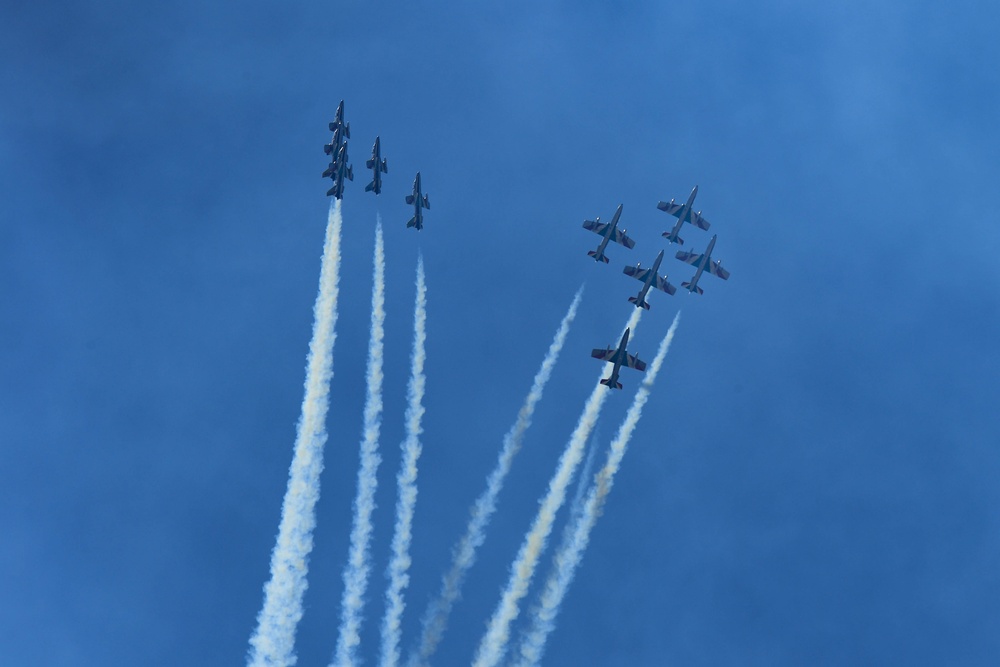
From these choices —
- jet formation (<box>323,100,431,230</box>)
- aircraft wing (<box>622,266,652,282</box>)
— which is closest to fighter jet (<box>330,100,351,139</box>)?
jet formation (<box>323,100,431,230</box>)

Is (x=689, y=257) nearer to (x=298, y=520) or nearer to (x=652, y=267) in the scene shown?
(x=652, y=267)

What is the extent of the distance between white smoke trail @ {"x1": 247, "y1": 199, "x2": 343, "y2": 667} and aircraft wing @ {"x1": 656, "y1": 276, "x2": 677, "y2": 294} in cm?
3396

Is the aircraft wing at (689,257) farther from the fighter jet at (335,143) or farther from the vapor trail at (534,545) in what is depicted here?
the fighter jet at (335,143)

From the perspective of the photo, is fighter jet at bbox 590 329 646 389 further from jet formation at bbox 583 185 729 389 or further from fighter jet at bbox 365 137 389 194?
fighter jet at bbox 365 137 389 194

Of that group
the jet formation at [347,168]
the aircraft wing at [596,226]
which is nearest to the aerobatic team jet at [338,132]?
the jet formation at [347,168]

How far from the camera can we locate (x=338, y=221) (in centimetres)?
10975

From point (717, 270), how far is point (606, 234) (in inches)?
657

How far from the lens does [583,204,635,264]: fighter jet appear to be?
116 meters

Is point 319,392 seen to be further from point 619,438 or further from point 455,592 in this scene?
point 619,438

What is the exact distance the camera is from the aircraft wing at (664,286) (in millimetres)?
116375

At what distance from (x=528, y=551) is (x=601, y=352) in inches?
785

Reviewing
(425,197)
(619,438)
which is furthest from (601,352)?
(425,197)

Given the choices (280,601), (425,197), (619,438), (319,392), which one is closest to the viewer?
(280,601)

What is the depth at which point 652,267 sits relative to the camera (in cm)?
11550
